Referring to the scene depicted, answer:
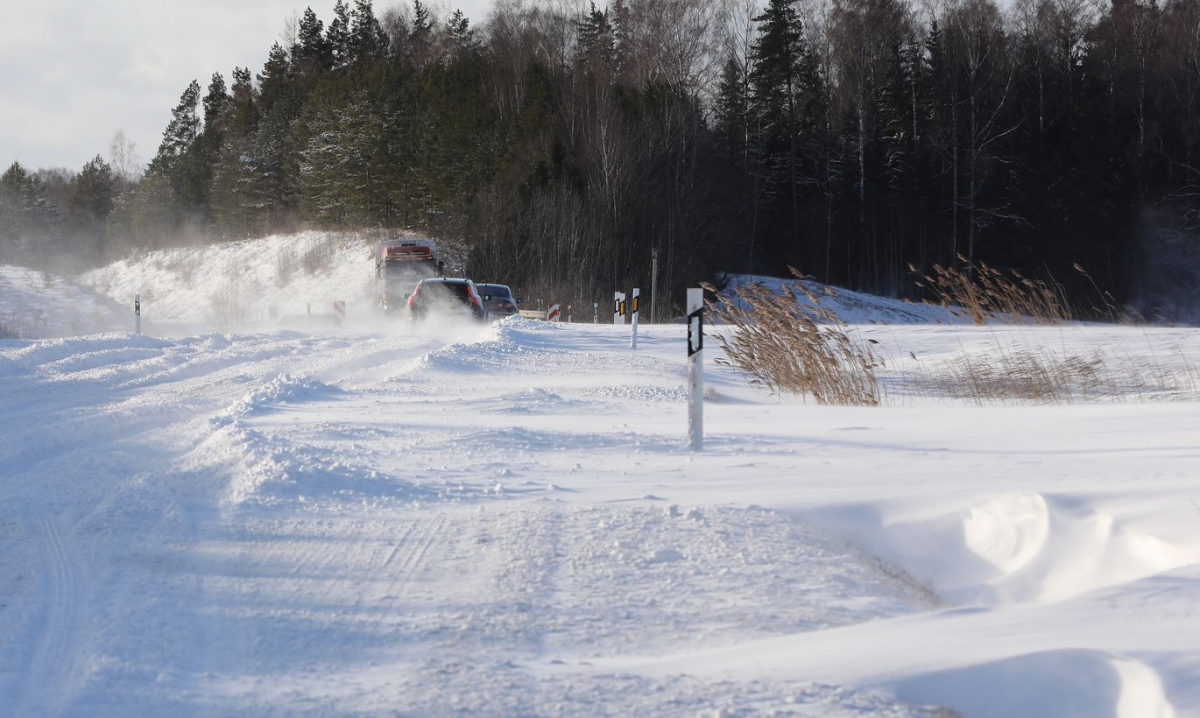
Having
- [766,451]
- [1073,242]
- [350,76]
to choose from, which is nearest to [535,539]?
[766,451]

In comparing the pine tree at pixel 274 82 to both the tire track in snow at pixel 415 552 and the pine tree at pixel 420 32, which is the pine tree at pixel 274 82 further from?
the tire track in snow at pixel 415 552

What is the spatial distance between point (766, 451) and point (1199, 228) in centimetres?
5071

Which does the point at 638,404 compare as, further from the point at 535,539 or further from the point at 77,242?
the point at 77,242

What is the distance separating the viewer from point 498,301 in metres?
30.8

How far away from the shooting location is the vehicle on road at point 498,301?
3034 cm

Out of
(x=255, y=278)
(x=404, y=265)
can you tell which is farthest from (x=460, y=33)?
(x=404, y=265)

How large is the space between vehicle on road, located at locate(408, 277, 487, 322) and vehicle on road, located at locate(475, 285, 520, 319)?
4202 millimetres

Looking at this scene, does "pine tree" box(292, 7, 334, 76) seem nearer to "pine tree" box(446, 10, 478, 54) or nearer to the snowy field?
"pine tree" box(446, 10, 478, 54)

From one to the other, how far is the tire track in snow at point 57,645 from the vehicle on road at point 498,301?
82.2ft

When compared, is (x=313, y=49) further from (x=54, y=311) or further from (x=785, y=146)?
(x=54, y=311)

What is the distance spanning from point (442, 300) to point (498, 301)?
577 cm

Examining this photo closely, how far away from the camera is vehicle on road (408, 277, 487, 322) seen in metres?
25.0

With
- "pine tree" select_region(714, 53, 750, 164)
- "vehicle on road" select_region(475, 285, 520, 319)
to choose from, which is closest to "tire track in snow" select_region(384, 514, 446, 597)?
"vehicle on road" select_region(475, 285, 520, 319)

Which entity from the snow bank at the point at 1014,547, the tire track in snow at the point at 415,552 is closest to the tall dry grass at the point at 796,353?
the snow bank at the point at 1014,547
